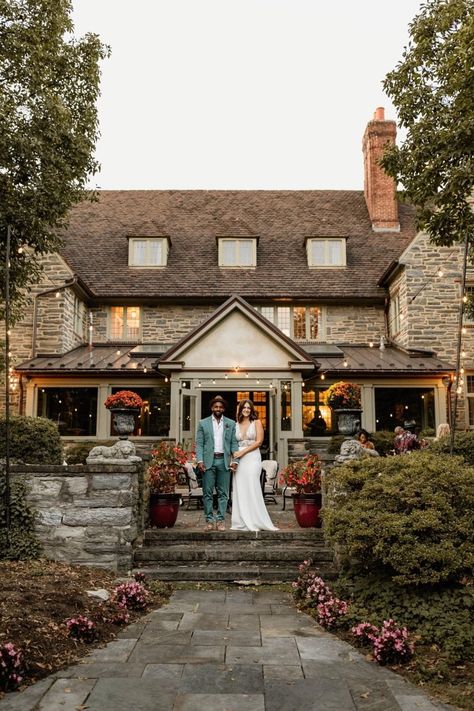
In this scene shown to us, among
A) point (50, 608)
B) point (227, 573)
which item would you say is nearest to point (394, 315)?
point (227, 573)

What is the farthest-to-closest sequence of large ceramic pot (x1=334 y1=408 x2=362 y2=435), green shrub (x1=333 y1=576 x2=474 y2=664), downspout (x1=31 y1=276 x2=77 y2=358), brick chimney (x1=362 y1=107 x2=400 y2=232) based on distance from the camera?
brick chimney (x1=362 y1=107 x2=400 y2=232)
downspout (x1=31 y1=276 x2=77 y2=358)
large ceramic pot (x1=334 y1=408 x2=362 y2=435)
green shrub (x1=333 y1=576 x2=474 y2=664)

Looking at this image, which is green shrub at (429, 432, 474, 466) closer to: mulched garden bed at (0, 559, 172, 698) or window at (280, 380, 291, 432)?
mulched garden bed at (0, 559, 172, 698)

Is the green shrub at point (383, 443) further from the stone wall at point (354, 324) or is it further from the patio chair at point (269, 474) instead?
the patio chair at point (269, 474)

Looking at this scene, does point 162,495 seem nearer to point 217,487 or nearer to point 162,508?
point 162,508

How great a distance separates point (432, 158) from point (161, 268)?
42.0 ft

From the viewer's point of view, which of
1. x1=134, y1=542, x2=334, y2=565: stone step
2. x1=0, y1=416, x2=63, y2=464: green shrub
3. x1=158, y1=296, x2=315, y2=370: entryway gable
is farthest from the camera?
x1=158, y1=296, x2=315, y2=370: entryway gable

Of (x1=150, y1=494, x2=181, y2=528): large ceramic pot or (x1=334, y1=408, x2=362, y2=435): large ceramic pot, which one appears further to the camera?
(x1=150, y1=494, x2=181, y2=528): large ceramic pot

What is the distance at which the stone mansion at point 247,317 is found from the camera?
17188mm

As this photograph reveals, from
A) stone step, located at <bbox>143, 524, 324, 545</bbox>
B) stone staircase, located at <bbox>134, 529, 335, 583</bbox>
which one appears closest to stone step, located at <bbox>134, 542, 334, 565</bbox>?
stone staircase, located at <bbox>134, 529, 335, 583</bbox>

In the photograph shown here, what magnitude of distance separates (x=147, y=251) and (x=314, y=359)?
7998 millimetres

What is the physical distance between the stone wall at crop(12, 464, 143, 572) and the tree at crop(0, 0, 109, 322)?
5566mm

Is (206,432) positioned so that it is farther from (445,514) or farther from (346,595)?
(445,514)

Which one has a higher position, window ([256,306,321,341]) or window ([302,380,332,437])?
window ([256,306,321,341])

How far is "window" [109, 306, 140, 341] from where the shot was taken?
20.9 metres
